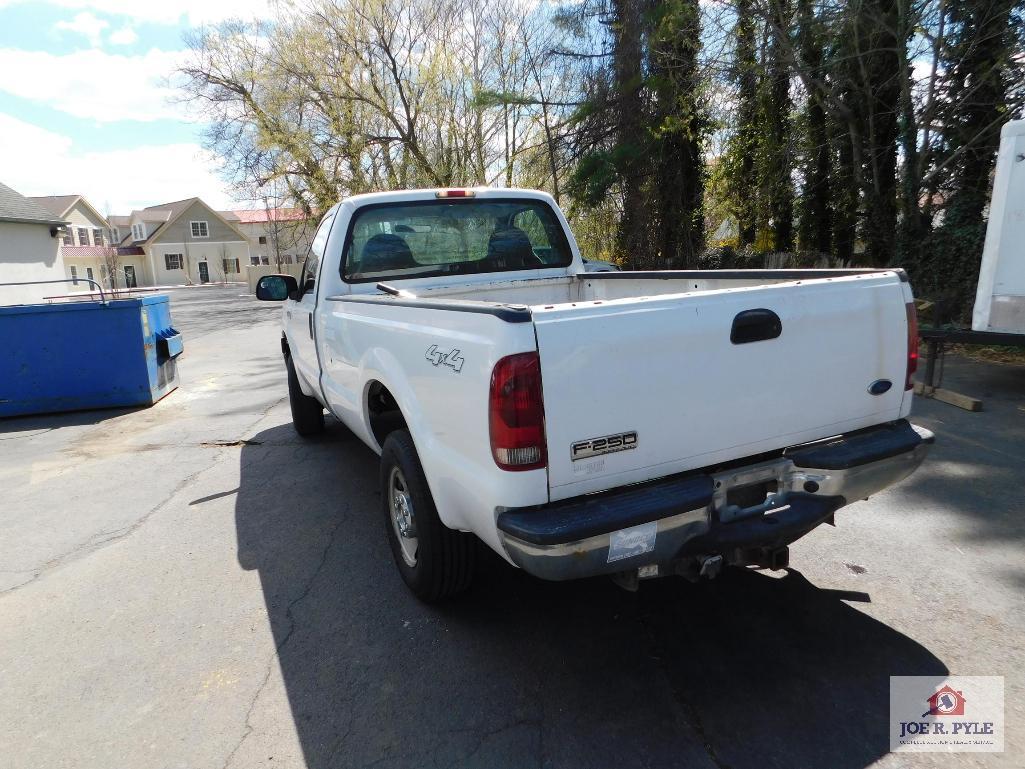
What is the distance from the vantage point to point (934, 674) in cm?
256

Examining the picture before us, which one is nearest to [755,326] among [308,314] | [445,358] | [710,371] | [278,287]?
[710,371]

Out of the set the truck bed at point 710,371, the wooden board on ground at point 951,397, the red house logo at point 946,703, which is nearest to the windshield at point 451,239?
the truck bed at point 710,371

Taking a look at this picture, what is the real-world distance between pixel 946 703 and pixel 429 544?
2111 mm

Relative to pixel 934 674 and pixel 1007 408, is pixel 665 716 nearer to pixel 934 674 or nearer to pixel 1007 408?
pixel 934 674

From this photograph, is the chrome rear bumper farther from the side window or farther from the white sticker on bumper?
the side window

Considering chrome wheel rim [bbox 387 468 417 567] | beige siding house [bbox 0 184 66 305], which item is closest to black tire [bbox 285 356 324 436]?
chrome wheel rim [bbox 387 468 417 567]

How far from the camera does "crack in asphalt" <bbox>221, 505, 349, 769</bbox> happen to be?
7.88 ft

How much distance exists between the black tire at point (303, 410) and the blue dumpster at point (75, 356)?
2957 millimetres

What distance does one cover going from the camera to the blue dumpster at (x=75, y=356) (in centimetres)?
772

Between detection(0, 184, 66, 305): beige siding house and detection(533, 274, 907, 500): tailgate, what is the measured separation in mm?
24402

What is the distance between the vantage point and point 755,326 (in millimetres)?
2455

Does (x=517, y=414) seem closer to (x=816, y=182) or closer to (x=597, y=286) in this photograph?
(x=597, y=286)

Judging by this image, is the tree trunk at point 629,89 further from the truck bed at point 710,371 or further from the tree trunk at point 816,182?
the truck bed at point 710,371

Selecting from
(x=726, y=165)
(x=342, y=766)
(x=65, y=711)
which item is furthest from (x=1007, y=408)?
(x=726, y=165)
